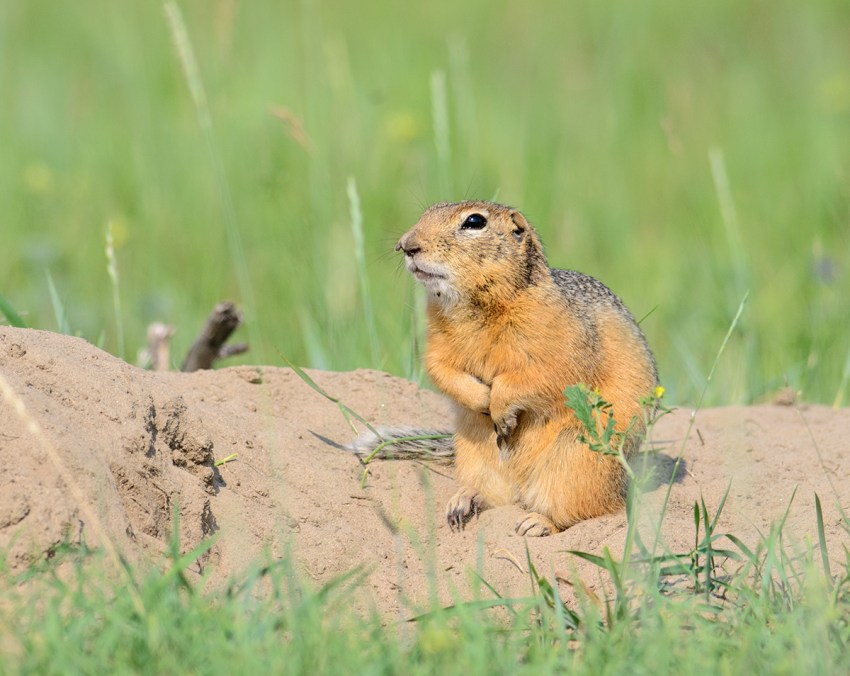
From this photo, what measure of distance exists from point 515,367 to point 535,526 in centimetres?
58

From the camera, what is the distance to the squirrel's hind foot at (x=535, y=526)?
4.36m

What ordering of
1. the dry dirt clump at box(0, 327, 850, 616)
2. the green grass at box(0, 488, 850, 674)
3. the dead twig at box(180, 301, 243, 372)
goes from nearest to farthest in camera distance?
the green grass at box(0, 488, 850, 674) → the dry dirt clump at box(0, 327, 850, 616) → the dead twig at box(180, 301, 243, 372)

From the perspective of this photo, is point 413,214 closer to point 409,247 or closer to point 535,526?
point 409,247

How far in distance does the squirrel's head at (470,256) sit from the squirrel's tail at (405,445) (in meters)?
0.53

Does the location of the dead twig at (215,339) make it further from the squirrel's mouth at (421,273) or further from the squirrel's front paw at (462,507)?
the squirrel's front paw at (462,507)

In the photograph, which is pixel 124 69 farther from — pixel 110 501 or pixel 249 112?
pixel 110 501

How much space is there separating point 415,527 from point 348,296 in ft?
9.76

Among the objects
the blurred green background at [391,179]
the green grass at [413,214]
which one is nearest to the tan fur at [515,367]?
the green grass at [413,214]

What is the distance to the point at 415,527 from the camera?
4246mm

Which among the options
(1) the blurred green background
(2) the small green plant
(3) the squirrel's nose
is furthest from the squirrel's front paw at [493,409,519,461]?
(1) the blurred green background

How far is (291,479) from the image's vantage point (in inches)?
167

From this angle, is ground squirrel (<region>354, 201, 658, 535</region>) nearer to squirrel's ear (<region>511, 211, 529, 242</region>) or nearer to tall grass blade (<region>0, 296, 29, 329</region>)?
squirrel's ear (<region>511, 211, 529, 242</region>)

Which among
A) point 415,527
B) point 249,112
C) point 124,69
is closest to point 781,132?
point 249,112

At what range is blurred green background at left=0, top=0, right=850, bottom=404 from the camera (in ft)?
22.1
